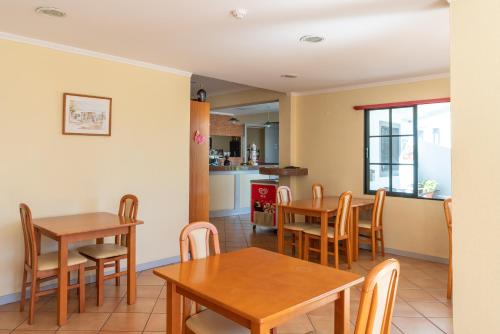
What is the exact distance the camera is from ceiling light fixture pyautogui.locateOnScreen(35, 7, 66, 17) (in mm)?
2602

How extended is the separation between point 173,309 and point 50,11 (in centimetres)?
229

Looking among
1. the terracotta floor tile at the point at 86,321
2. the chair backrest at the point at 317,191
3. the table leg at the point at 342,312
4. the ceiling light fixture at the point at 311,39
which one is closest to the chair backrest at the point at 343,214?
the chair backrest at the point at 317,191

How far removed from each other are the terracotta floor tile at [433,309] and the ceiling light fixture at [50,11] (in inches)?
146

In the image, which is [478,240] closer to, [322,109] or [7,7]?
[7,7]

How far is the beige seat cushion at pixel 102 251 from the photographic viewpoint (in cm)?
318

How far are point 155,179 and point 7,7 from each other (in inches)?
86.7

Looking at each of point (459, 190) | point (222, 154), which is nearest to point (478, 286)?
point (459, 190)

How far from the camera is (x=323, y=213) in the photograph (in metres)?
3.98

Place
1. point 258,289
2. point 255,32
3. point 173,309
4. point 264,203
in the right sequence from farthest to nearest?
1. point 264,203
2. point 255,32
3. point 173,309
4. point 258,289

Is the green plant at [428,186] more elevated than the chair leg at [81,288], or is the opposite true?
the green plant at [428,186]

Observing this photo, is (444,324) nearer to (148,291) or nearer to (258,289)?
(258,289)

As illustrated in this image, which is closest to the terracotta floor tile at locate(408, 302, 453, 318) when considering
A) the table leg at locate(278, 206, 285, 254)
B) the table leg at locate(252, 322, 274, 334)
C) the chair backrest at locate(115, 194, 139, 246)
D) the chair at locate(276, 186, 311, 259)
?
the chair at locate(276, 186, 311, 259)

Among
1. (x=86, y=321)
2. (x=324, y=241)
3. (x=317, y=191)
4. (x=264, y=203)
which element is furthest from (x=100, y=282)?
(x=264, y=203)

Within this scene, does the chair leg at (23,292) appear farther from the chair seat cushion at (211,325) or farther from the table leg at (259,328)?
the table leg at (259,328)
